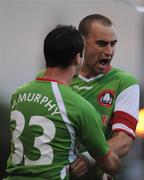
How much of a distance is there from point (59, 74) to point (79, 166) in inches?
15.6

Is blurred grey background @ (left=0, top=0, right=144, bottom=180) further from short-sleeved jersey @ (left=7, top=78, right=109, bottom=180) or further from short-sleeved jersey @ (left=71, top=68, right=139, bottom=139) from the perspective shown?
short-sleeved jersey @ (left=7, top=78, right=109, bottom=180)

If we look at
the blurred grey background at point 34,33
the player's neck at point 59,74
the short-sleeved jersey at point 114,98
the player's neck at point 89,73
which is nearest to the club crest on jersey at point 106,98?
the short-sleeved jersey at point 114,98

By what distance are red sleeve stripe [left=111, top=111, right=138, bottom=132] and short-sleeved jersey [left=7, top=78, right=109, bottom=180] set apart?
41 centimetres

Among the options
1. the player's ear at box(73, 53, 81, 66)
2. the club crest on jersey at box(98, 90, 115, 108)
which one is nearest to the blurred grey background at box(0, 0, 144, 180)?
the club crest on jersey at box(98, 90, 115, 108)

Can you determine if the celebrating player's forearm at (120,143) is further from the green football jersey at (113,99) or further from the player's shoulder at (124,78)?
the player's shoulder at (124,78)

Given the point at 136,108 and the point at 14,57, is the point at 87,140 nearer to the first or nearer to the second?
the point at 136,108

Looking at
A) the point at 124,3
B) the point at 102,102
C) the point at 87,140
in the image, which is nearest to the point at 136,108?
the point at 102,102

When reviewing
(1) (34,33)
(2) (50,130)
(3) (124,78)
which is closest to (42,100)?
(2) (50,130)

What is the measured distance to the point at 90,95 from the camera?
98.1 inches

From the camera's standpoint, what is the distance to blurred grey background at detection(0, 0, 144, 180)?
445 cm

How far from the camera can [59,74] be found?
6.62 ft

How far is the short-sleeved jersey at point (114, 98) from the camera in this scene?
2.42 metres

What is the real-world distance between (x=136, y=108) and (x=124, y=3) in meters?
2.16

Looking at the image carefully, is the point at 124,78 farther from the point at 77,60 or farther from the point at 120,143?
the point at 77,60
